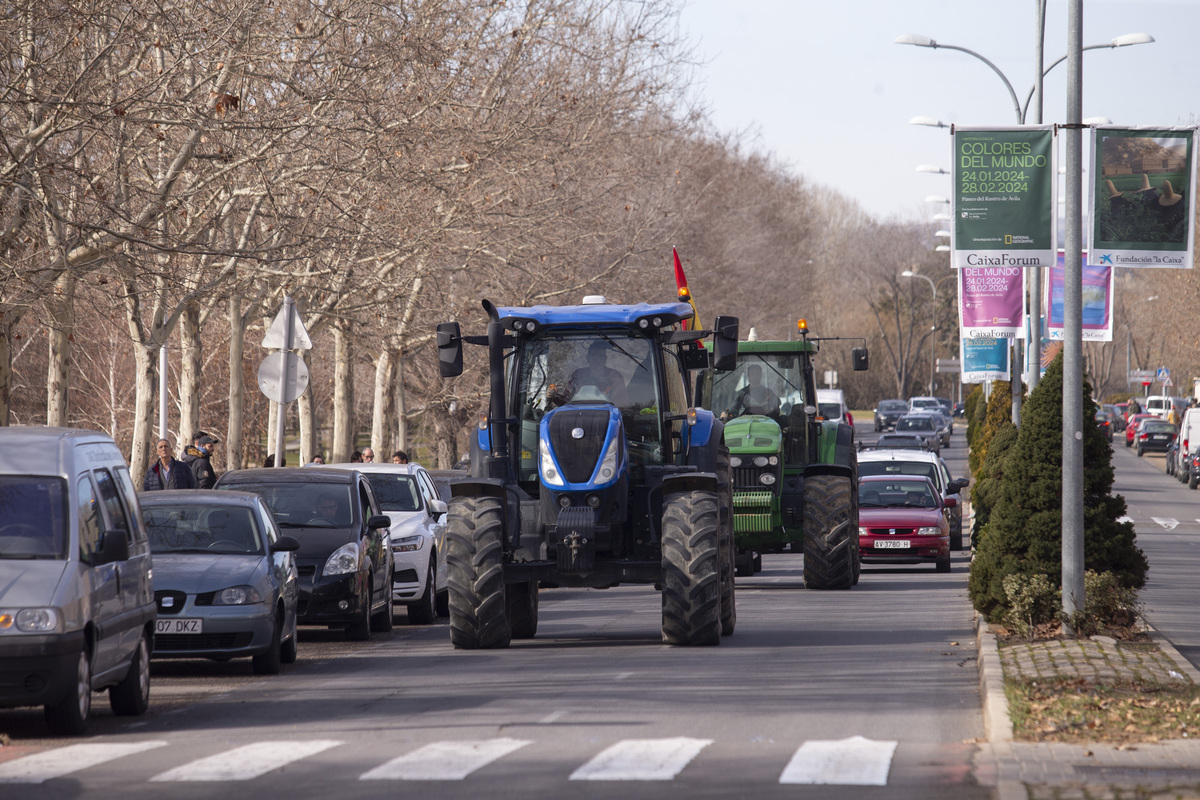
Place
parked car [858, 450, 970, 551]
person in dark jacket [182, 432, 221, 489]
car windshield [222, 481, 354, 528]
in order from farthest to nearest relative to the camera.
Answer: parked car [858, 450, 970, 551]
person in dark jacket [182, 432, 221, 489]
car windshield [222, 481, 354, 528]

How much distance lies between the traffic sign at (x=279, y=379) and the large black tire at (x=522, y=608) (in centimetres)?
518

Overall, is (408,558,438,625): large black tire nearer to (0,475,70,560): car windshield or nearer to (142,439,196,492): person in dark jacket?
(142,439,196,492): person in dark jacket

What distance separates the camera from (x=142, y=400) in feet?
80.1

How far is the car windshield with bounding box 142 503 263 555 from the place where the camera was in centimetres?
1343

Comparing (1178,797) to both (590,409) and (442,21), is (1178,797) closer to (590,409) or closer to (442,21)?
(590,409)

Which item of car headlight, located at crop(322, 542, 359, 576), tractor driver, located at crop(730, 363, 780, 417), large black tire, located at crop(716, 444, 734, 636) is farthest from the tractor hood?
car headlight, located at crop(322, 542, 359, 576)

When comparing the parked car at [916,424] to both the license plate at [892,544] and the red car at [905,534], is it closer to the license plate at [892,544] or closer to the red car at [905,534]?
the red car at [905,534]

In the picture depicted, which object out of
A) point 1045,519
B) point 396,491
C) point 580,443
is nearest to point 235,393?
point 396,491

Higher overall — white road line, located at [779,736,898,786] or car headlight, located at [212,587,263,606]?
car headlight, located at [212,587,263,606]

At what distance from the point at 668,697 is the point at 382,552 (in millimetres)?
6021

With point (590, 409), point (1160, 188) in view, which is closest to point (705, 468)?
point (590, 409)

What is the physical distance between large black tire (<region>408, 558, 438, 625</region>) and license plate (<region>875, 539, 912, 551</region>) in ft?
30.1

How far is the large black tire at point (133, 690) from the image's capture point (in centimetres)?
1050

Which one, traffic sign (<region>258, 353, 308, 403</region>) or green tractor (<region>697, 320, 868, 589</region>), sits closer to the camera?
traffic sign (<region>258, 353, 308, 403</region>)
